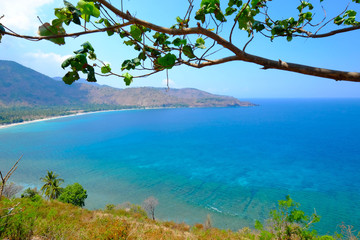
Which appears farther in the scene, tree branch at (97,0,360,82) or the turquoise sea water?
the turquoise sea water

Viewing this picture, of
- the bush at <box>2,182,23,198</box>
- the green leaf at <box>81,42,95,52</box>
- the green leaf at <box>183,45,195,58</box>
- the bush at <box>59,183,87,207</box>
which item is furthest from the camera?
the bush at <box>2,182,23,198</box>

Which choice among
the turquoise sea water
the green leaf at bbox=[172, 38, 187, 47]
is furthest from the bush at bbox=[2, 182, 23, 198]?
the green leaf at bbox=[172, 38, 187, 47]

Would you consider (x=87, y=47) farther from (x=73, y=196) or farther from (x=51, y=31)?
(x=73, y=196)

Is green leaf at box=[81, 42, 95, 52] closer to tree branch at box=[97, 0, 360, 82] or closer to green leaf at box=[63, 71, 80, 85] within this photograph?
green leaf at box=[63, 71, 80, 85]

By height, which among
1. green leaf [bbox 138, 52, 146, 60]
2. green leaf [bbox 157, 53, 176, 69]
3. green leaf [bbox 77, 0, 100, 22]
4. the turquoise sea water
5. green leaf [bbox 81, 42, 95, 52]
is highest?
green leaf [bbox 77, 0, 100, 22]

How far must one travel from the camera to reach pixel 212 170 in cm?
3797

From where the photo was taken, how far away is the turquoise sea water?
24.7 meters

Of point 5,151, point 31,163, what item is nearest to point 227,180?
point 31,163

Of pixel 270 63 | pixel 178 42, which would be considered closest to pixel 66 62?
pixel 178 42

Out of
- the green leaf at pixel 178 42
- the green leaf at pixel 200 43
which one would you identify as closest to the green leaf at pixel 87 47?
the green leaf at pixel 178 42

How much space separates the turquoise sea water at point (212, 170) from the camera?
24.7 m

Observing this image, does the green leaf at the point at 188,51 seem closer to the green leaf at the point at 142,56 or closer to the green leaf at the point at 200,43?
the green leaf at the point at 200,43

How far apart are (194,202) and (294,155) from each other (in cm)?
3332

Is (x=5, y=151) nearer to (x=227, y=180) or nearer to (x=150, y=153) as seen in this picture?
(x=150, y=153)
